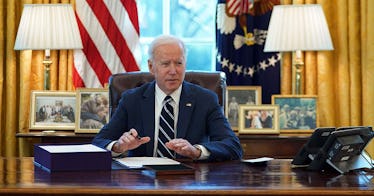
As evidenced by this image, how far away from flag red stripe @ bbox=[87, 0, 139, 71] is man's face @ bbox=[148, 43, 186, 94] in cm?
148

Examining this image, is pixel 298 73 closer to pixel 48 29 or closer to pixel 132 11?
pixel 132 11

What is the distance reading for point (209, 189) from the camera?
6.76 feet

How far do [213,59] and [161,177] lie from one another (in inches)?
109

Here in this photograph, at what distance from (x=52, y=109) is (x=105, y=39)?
59 centimetres

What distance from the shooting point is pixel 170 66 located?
3.32 m

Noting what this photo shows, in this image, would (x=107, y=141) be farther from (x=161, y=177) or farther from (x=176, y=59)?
(x=161, y=177)

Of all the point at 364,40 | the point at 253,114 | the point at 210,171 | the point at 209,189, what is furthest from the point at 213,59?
the point at 209,189

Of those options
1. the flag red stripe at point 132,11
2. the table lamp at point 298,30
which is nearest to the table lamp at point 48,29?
the flag red stripe at point 132,11

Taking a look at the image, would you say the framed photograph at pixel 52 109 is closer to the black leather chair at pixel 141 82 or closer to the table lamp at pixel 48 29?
the table lamp at pixel 48 29

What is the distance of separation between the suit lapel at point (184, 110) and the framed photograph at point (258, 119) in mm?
1116

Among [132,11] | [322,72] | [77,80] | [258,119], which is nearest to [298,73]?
[322,72]

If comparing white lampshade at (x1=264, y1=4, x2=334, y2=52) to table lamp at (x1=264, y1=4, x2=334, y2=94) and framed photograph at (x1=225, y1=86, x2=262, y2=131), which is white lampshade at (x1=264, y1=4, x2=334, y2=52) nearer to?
table lamp at (x1=264, y1=4, x2=334, y2=94)

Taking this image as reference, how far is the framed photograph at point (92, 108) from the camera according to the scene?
4.52 metres

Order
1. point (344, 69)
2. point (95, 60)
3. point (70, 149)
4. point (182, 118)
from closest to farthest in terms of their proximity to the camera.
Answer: point (70, 149) < point (182, 118) < point (344, 69) < point (95, 60)
